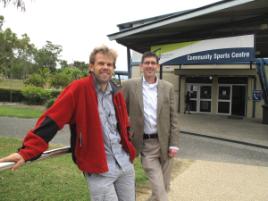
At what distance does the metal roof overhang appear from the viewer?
458 inches

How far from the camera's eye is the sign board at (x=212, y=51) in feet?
38.2

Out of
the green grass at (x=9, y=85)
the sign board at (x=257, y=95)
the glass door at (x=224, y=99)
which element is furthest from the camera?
the green grass at (x=9, y=85)

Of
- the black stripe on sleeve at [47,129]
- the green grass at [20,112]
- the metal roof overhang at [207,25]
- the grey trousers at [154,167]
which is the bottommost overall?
the green grass at [20,112]

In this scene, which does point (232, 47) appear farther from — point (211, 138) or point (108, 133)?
point (108, 133)

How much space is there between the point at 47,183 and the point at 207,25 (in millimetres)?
10966

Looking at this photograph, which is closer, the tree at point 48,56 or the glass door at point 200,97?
the glass door at point 200,97

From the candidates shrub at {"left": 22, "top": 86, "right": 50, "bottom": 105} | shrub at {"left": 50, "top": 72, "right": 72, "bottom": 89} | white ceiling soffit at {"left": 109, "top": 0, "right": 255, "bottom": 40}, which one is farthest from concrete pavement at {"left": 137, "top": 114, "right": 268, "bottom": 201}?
shrub at {"left": 50, "top": 72, "right": 72, "bottom": 89}

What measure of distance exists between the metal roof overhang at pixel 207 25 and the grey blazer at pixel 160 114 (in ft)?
26.7

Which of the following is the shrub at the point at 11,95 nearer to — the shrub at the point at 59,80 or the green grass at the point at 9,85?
the green grass at the point at 9,85

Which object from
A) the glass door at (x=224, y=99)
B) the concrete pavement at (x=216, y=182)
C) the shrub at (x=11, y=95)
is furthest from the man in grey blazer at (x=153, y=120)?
the shrub at (x=11, y=95)

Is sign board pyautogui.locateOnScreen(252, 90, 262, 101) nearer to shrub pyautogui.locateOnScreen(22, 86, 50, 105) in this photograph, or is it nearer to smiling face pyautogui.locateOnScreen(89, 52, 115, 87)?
shrub pyautogui.locateOnScreen(22, 86, 50, 105)

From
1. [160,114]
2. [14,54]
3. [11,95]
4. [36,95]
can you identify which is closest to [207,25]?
[160,114]

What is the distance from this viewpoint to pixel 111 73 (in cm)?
264

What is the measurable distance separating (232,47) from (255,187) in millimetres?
7182
